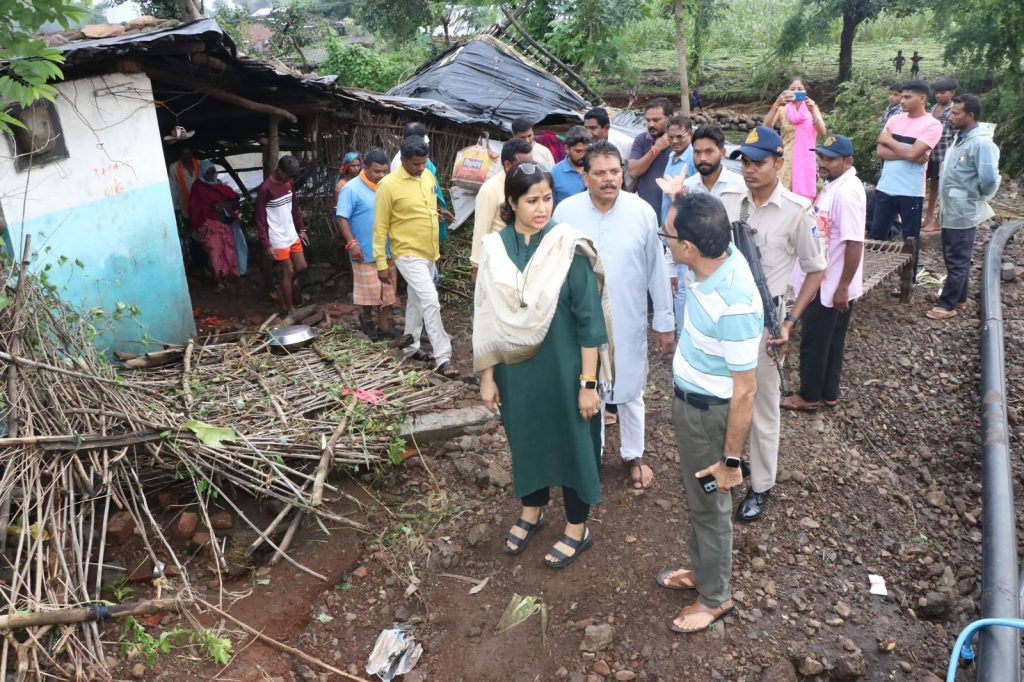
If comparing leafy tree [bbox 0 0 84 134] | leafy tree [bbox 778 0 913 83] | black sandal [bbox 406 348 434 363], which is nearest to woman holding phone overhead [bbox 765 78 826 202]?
black sandal [bbox 406 348 434 363]

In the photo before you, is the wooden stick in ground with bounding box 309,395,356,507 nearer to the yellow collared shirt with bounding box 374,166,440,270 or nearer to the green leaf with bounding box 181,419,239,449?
the green leaf with bounding box 181,419,239,449

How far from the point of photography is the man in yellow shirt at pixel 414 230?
523cm

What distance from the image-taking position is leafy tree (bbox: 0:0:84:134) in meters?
3.24

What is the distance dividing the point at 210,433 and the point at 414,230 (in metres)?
2.21

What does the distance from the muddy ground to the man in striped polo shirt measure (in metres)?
0.33

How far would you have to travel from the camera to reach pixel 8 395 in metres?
3.37

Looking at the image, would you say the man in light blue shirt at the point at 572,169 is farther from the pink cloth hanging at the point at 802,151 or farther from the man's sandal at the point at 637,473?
the pink cloth hanging at the point at 802,151

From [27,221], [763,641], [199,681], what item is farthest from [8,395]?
[763,641]

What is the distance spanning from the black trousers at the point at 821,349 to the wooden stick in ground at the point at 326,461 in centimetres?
287

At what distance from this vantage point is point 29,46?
3.38 metres

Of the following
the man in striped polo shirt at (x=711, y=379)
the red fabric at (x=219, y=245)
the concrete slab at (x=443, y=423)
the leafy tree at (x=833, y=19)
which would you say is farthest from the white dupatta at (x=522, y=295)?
the leafy tree at (x=833, y=19)

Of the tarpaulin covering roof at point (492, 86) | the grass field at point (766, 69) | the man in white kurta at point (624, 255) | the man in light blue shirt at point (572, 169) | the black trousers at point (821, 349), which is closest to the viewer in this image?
the man in white kurta at point (624, 255)

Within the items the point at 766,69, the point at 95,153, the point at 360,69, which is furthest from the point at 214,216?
the point at 766,69

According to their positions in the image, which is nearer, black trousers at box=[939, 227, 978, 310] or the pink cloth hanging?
black trousers at box=[939, 227, 978, 310]
